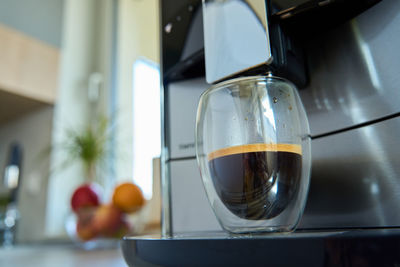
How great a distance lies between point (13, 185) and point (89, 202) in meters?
0.78

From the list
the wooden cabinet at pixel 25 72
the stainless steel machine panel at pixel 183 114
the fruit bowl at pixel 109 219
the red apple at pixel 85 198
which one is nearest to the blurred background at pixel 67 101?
the wooden cabinet at pixel 25 72

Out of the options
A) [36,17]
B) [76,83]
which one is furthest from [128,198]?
[36,17]

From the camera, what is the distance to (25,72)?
4.91ft

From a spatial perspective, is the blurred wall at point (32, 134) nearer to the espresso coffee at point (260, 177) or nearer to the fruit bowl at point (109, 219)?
the fruit bowl at point (109, 219)

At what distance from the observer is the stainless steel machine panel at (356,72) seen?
31 cm

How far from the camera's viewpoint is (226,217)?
1.01 ft

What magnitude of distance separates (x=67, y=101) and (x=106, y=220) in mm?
921

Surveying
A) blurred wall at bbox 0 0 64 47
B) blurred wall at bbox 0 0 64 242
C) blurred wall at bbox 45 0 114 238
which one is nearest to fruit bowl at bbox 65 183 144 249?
blurred wall at bbox 45 0 114 238

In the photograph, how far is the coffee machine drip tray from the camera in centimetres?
19

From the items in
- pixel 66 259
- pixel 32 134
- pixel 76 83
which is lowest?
pixel 66 259

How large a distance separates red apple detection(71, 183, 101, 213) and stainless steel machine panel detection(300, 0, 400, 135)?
0.83 meters

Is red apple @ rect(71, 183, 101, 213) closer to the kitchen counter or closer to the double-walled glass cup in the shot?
the kitchen counter

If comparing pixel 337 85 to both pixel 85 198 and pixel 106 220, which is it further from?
pixel 85 198

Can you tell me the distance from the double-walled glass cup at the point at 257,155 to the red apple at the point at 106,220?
0.71 meters
